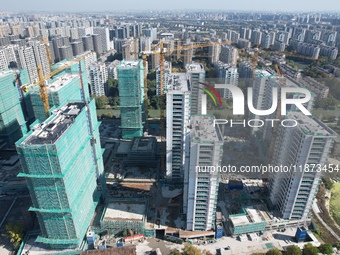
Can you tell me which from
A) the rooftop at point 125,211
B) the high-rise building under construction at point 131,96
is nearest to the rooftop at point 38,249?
the rooftop at point 125,211

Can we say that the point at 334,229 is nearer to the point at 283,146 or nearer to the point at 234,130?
the point at 283,146

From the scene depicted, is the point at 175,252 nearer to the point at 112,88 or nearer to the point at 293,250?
the point at 293,250

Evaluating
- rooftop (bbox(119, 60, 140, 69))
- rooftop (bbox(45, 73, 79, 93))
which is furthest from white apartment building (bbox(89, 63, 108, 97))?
rooftop (bbox(119, 60, 140, 69))

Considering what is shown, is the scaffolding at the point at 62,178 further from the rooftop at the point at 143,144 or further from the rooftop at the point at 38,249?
the rooftop at the point at 143,144

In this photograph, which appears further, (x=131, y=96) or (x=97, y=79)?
(x=97, y=79)

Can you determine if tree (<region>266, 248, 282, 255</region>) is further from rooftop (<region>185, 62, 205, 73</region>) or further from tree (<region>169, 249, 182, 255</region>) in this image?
rooftop (<region>185, 62, 205, 73</region>)

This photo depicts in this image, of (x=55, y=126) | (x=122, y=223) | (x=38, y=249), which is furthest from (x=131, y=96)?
(x=38, y=249)

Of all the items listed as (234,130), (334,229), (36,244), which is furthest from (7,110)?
(334,229)
